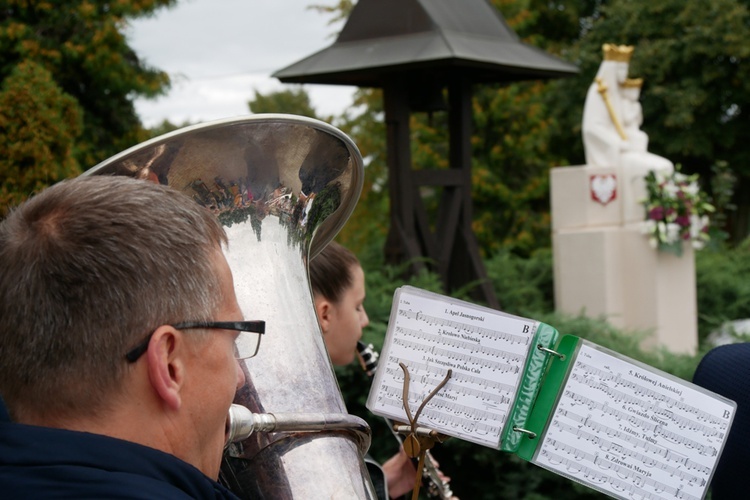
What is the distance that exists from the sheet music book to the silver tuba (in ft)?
0.57

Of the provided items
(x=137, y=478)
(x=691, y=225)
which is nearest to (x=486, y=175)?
(x=691, y=225)

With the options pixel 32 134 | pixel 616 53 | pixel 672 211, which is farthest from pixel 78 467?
pixel 616 53

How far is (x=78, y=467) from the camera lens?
101 cm

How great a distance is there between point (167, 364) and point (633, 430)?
93 cm

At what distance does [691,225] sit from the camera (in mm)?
7395

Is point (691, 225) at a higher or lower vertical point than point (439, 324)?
lower

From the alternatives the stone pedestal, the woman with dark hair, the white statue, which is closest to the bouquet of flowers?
the stone pedestal

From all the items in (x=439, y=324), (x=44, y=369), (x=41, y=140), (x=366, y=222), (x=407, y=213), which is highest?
(x=44, y=369)

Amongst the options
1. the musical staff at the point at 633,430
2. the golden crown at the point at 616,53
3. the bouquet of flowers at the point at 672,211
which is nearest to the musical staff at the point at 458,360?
the musical staff at the point at 633,430

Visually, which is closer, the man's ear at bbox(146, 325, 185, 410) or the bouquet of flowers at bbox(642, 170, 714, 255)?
the man's ear at bbox(146, 325, 185, 410)

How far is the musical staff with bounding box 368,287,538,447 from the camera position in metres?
1.72

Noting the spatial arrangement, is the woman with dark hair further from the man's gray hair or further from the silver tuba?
the man's gray hair

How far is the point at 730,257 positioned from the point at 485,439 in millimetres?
8800

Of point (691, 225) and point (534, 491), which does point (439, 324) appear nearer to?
point (534, 491)
